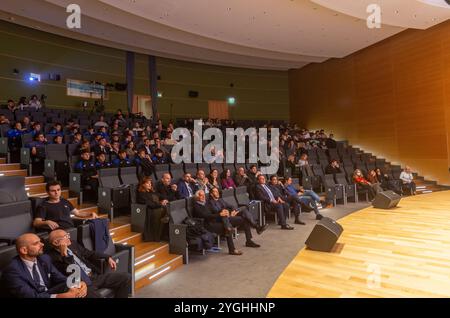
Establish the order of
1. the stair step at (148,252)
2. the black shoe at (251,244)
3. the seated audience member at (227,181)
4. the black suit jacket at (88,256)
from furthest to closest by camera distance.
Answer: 1. the seated audience member at (227,181)
2. the black shoe at (251,244)
3. the stair step at (148,252)
4. the black suit jacket at (88,256)

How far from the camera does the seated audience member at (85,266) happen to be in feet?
5.56

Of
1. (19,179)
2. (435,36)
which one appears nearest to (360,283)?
(19,179)

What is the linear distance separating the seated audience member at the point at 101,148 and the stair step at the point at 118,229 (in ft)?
4.48

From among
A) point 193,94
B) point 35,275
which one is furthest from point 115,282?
point 193,94

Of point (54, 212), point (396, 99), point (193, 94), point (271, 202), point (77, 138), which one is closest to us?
point (54, 212)

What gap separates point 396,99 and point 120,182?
608cm

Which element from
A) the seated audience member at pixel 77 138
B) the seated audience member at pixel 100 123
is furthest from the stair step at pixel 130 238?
the seated audience member at pixel 100 123

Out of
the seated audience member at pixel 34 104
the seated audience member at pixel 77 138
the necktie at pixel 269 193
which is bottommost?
the necktie at pixel 269 193

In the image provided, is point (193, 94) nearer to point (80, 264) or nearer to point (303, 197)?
point (303, 197)

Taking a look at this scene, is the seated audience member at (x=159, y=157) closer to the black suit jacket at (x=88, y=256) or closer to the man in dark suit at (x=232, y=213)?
the man in dark suit at (x=232, y=213)

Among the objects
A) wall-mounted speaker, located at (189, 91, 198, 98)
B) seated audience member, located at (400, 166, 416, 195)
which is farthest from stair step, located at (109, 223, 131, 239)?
wall-mounted speaker, located at (189, 91, 198, 98)

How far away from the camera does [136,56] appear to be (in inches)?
315

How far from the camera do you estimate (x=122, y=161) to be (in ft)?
13.4

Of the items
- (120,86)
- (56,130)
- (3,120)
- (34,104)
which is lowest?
(56,130)
